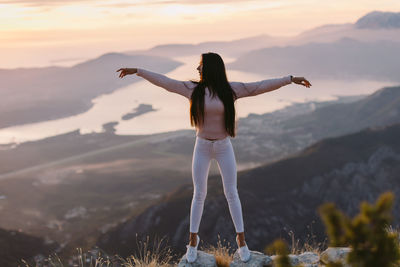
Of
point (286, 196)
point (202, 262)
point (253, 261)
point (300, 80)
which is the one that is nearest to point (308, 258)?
point (253, 261)

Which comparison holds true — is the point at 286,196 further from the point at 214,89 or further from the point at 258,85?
the point at 214,89

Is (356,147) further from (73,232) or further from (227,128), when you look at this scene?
(227,128)

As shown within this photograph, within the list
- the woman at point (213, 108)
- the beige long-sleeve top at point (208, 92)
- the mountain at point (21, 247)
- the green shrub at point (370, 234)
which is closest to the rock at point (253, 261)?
the woman at point (213, 108)

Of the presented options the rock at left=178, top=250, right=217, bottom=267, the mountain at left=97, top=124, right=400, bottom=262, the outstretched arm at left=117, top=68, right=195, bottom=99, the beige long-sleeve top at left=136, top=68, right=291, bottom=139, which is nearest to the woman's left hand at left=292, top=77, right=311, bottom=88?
the beige long-sleeve top at left=136, top=68, right=291, bottom=139

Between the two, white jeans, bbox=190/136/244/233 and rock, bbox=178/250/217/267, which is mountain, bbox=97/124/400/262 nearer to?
rock, bbox=178/250/217/267

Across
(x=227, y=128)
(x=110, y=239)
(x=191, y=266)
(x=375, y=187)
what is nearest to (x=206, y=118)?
(x=227, y=128)

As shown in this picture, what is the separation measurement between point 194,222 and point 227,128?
6.99ft

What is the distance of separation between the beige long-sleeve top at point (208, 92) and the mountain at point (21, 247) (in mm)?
84575

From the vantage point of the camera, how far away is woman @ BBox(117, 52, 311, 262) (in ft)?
26.7

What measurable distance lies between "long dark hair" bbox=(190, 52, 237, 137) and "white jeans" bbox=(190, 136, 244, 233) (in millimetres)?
388

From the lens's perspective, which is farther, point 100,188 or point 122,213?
point 100,188

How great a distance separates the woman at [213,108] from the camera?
→ 26.7 feet

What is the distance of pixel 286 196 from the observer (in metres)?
115

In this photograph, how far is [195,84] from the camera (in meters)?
8.45
